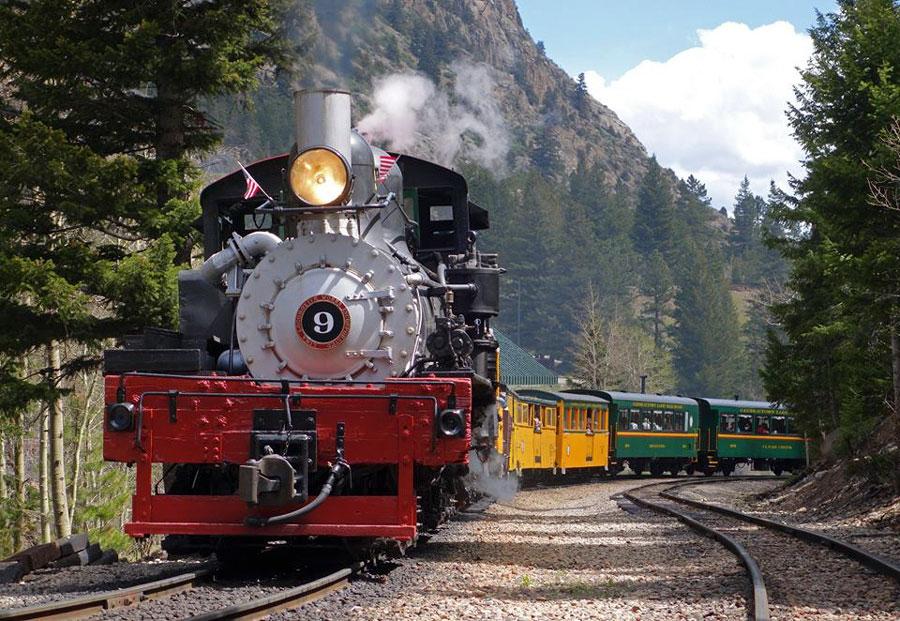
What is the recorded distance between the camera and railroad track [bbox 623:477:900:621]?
27.1 feet

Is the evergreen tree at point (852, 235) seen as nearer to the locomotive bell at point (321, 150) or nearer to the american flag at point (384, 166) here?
the american flag at point (384, 166)

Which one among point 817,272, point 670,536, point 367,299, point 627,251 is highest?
point 627,251

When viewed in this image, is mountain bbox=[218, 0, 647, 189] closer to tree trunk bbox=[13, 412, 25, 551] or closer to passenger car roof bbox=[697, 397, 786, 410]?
tree trunk bbox=[13, 412, 25, 551]

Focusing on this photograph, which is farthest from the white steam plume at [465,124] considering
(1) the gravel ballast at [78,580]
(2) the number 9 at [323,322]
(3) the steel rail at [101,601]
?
(3) the steel rail at [101,601]

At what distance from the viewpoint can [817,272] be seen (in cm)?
2452

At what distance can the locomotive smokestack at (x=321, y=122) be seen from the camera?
9055 mm

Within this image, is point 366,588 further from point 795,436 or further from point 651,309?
point 651,309

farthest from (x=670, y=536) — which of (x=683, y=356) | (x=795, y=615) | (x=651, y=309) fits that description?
(x=651, y=309)

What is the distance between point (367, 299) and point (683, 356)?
9321 cm

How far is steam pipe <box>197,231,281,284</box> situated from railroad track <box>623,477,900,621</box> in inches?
176

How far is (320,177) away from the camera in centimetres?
909

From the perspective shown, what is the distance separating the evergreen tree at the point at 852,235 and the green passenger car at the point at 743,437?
1445cm

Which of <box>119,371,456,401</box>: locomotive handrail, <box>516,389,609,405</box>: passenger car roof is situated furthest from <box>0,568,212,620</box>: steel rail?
<box>516,389,609,405</box>: passenger car roof

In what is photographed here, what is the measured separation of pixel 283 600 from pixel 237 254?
10.7ft
